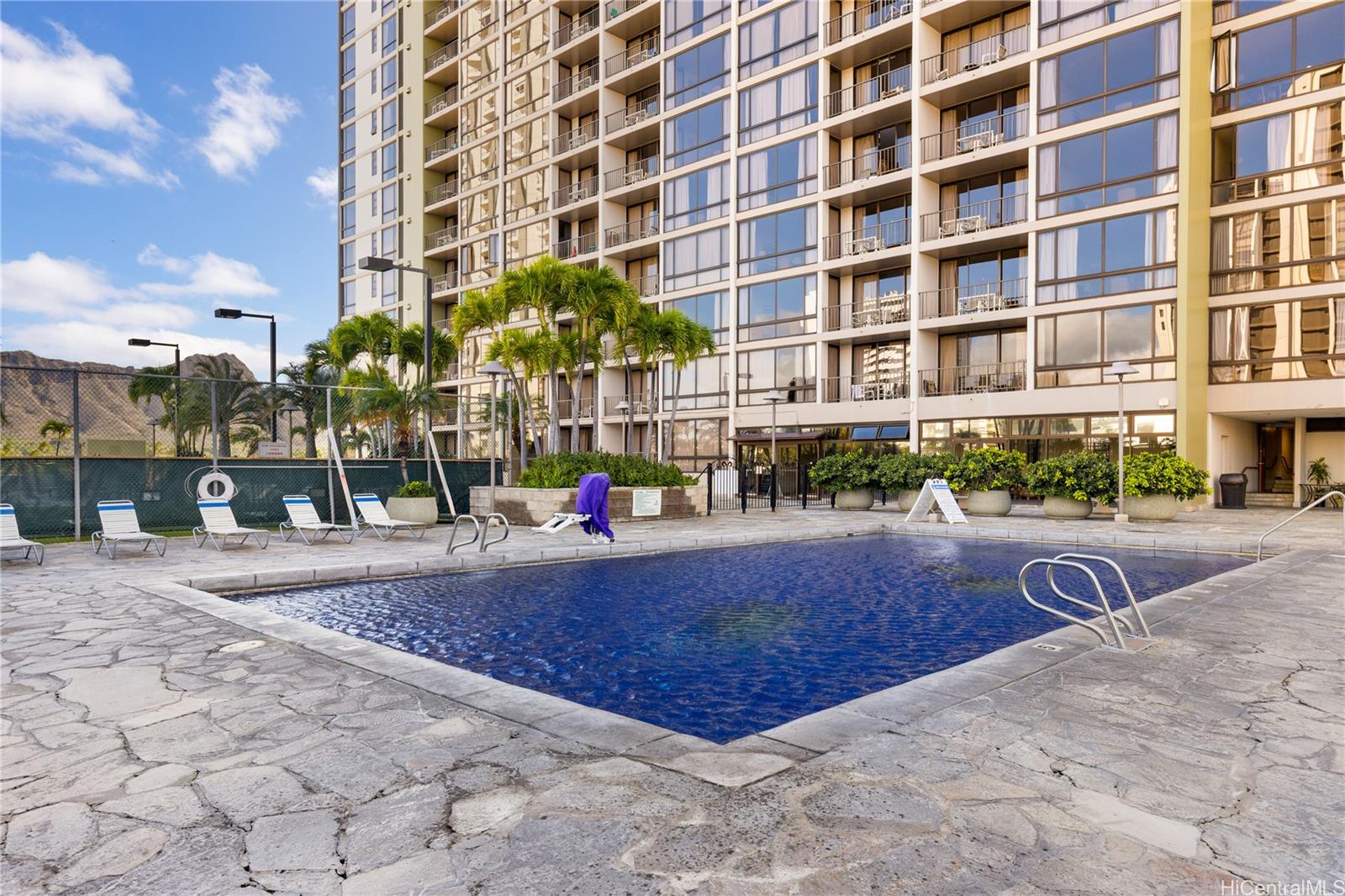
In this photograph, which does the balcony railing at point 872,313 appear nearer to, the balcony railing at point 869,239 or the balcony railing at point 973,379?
the balcony railing at point 869,239

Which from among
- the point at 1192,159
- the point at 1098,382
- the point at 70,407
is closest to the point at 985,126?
the point at 1192,159

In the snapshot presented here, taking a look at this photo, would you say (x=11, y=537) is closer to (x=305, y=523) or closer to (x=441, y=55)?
(x=305, y=523)

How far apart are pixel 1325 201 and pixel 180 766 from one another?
93.9ft

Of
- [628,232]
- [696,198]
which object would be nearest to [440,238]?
[628,232]

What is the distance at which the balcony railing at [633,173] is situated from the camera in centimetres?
3650

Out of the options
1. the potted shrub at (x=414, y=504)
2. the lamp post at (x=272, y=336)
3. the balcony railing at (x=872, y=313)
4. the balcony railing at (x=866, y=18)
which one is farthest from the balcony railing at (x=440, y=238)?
the potted shrub at (x=414, y=504)

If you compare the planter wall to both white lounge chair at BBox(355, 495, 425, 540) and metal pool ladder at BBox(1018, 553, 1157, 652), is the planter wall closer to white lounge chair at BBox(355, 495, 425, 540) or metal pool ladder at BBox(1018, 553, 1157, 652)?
white lounge chair at BBox(355, 495, 425, 540)

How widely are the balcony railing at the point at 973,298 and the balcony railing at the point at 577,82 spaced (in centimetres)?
2107

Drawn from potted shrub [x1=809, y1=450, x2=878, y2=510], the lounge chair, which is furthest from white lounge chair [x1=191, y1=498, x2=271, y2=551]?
potted shrub [x1=809, y1=450, x2=878, y2=510]

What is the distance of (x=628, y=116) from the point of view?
37.2m

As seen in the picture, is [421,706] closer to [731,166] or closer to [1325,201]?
[1325,201]

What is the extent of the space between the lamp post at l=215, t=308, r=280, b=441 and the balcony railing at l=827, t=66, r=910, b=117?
21360mm

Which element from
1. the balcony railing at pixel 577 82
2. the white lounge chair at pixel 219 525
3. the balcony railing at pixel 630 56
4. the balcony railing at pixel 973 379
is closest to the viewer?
the white lounge chair at pixel 219 525

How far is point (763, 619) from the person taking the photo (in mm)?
7273
